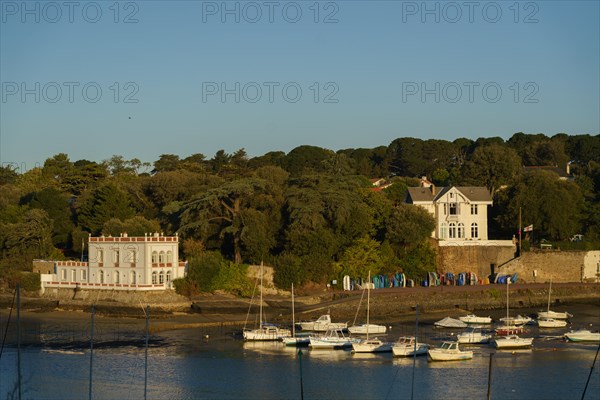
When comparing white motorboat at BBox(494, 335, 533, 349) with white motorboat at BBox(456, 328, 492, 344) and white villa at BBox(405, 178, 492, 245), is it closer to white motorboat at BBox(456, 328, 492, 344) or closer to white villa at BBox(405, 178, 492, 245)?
white motorboat at BBox(456, 328, 492, 344)

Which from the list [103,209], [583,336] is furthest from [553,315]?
[103,209]

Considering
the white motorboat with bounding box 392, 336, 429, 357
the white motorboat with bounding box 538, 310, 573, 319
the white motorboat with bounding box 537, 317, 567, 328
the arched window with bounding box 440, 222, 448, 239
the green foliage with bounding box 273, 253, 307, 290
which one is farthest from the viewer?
the arched window with bounding box 440, 222, 448, 239

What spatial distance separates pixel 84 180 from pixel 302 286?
32617 millimetres

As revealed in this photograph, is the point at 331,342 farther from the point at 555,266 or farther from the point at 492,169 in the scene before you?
the point at 492,169

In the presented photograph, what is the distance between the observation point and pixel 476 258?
64.0 metres

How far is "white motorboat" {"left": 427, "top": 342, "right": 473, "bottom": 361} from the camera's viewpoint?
41438 millimetres

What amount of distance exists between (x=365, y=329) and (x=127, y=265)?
609 inches

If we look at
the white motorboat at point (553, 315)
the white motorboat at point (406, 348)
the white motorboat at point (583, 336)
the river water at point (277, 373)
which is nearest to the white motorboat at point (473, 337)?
the river water at point (277, 373)

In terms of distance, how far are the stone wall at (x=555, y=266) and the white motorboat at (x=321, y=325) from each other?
59.9 feet

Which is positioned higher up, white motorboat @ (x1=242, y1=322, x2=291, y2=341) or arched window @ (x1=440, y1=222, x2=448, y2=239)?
arched window @ (x1=440, y1=222, x2=448, y2=239)

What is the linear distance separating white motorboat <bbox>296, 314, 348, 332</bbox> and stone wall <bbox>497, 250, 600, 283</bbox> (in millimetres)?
18258

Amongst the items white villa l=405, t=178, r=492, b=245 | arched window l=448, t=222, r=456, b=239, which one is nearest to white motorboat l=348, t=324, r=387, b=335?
white villa l=405, t=178, r=492, b=245

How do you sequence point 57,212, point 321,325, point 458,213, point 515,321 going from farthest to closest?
point 57,212
point 458,213
point 515,321
point 321,325

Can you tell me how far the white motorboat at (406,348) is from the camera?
41.9m
